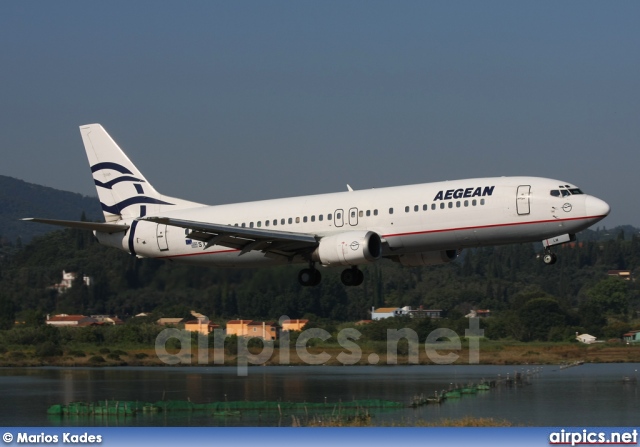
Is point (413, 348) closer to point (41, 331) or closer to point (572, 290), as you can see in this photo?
point (41, 331)

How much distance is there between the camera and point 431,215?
52625 millimetres

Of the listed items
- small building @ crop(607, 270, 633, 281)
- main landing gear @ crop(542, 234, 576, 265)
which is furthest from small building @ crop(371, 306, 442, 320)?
main landing gear @ crop(542, 234, 576, 265)

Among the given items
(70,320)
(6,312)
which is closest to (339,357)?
(70,320)

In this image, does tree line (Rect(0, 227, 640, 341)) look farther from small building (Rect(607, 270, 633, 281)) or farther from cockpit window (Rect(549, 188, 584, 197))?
cockpit window (Rect(549, 188, 584, 197))

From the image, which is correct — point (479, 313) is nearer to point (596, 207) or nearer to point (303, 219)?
point (303, 219)

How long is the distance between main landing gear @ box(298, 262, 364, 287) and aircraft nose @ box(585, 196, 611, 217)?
12575 millimetres

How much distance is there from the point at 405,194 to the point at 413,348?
6295 cm

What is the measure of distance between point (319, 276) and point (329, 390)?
1445 inches

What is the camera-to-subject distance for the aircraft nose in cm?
5044

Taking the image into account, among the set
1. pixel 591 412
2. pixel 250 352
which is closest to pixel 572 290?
pixel 250 352

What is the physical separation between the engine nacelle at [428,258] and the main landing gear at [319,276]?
2.43m

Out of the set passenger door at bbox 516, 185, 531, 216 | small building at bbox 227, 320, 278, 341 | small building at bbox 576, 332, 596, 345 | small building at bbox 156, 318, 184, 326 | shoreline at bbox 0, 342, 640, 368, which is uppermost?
passenger door at bbox 516, 185, 531, 216

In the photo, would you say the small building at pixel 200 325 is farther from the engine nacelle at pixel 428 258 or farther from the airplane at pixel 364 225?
the engine nacelle at pixel 428 258

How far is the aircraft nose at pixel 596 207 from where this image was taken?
165 ft
